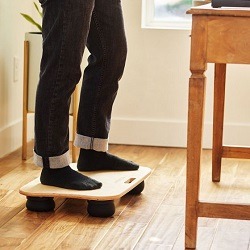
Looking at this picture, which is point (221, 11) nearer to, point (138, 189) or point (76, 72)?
point (76, 72)

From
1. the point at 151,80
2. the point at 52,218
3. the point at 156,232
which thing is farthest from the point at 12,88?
the point at 156,232

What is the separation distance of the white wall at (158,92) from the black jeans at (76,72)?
1022 mm

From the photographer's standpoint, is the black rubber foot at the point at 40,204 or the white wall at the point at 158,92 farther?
the white wall at the point at 158,92

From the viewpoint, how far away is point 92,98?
102 inches

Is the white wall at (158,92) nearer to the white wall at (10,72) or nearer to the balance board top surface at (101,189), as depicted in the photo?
the white wall at (10,72)

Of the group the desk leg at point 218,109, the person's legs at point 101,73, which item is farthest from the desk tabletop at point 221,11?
the desk leg at point 218,109

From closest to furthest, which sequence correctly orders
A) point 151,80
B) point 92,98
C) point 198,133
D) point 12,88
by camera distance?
point 198,133
point 92,98
point 12,88
point 151,80

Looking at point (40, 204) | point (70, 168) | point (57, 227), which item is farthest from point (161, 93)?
point (57, 227)

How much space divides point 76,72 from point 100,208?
17.2 inches

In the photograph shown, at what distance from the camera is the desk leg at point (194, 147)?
2.03 m

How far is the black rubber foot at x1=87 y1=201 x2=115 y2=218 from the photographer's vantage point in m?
2.40

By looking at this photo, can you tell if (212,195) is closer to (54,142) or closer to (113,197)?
(113,197)

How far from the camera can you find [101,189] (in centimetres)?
246

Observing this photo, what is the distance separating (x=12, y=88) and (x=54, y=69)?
1.17m
